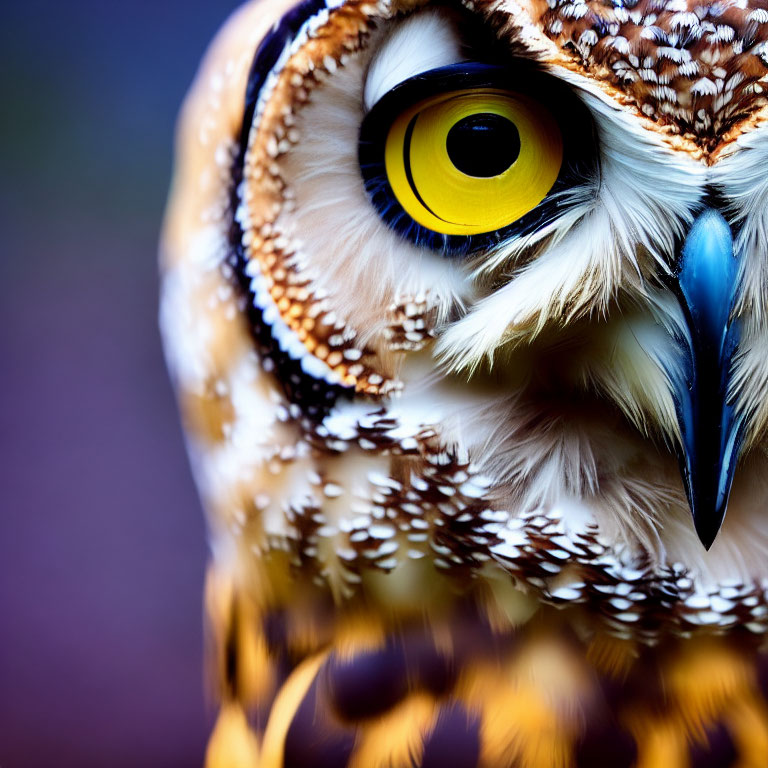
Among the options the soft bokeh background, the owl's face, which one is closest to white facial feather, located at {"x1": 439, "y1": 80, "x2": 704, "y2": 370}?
the owl's face

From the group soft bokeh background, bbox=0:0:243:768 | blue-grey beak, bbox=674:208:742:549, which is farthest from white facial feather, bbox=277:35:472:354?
soft bokeh background, bbox=0:0:243:768

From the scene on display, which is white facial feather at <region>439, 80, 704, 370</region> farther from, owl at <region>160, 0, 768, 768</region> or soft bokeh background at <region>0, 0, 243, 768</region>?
soft bokeh background at <region>0, 0, 243, 768</region>

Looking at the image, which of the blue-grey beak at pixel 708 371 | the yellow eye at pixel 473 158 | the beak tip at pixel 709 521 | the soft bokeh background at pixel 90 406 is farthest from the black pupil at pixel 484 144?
the soft bokeh background at pixel 90 406

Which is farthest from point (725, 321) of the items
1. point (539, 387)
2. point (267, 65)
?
point (267, 65)

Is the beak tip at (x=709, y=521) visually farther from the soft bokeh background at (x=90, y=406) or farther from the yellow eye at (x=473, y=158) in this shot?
the soft bokeh background at (x=90, y=406)

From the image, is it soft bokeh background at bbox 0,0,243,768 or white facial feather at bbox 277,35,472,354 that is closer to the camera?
white facial feather at bbox 277,35,472,354

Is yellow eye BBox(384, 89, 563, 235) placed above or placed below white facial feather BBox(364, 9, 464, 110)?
below

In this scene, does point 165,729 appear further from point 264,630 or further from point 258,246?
point 258,246

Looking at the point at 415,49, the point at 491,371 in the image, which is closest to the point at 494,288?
the point at 491,371
